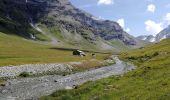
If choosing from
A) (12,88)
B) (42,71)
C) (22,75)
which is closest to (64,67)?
(42,71)

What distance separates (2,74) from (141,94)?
48893 millimetres

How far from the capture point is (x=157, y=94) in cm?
3225

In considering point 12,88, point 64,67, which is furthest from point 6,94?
point 64,67

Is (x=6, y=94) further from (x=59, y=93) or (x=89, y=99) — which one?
(x=89, y=99)

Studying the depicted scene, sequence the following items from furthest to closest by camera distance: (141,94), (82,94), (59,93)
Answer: (59,93) → (82,94) → (141,94)

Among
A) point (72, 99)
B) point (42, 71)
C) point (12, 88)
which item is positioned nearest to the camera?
point (72, 99)

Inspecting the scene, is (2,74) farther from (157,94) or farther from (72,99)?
(157,94)

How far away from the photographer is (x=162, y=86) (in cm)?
3600

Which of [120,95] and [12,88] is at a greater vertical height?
[120,95]

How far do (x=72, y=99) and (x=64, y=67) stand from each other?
67009 millimetres

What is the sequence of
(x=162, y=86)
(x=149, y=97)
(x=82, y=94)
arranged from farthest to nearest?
(x=82, y=94)
(x=162, y=86)
(x=149, y=97)

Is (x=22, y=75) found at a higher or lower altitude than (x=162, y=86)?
lower

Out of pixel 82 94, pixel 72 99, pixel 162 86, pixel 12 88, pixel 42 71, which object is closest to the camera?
pixel 162 86

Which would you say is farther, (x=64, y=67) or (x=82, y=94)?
(x=64, y=67)
